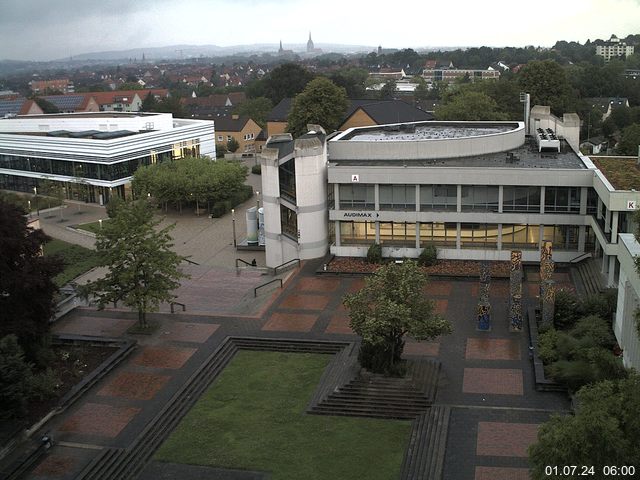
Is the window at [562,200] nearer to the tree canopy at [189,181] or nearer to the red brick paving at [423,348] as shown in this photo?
the red brick paving at [423,348]

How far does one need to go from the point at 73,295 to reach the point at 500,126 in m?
33.1

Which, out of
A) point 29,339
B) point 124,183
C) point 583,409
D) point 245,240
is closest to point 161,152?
point 124,183

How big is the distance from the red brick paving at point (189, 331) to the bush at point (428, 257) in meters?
13.4

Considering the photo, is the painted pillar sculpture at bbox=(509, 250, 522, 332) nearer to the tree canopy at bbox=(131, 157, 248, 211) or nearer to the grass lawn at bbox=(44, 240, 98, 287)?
the grass lawn at bbox=(44, 240, 98, 287)

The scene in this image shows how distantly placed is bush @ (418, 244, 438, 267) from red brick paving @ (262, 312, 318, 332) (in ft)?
31.2

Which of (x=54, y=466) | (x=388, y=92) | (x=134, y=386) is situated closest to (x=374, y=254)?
(x=134, y=386)

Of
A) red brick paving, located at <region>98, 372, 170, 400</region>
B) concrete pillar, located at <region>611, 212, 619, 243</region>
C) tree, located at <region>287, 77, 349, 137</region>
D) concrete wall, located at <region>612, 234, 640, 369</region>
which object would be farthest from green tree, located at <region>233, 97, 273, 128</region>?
concrete wall, located at <region>612, 234, 640, 369</region>

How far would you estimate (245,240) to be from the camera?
170 feet

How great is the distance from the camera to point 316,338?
105 ft

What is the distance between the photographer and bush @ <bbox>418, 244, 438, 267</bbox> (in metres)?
41.6

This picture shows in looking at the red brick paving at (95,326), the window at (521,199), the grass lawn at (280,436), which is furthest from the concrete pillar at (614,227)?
the red brick paving at (95,326)

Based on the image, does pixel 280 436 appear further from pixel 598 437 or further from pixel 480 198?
pixel 480 198

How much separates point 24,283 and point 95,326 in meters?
7.71

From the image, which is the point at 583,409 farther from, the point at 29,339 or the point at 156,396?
the point at 29,339
